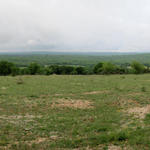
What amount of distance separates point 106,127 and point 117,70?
57975mm

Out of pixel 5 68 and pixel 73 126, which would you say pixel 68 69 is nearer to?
pixel 5 68

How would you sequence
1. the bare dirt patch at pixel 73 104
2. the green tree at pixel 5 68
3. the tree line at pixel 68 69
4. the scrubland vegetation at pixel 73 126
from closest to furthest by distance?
1. the scrubland vegetation at pixel 73 126
2. the bare dirt patch at pixel 73 104
3. the green tree at pixel 5 68
4. the tree line at pixel 68 69

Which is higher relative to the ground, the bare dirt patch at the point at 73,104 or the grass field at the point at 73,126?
the grass field at the point at 73,126

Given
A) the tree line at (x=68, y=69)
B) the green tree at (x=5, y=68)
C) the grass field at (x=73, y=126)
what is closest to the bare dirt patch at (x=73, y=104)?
the grass field at (x=73, y=126)

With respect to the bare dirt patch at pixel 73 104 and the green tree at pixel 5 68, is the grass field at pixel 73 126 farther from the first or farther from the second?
the green tree at pixel 5 68

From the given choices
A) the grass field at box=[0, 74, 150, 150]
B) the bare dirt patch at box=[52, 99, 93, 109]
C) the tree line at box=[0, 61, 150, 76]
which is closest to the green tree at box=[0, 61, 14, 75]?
the tree line at box=[0, 61, 150, 76]

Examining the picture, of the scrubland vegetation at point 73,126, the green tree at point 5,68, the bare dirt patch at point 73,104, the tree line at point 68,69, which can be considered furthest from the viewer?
the tree line at point 68,69

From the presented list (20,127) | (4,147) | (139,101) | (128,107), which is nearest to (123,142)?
(4,147)

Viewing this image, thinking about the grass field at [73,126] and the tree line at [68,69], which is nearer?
the grass field at [73,126]

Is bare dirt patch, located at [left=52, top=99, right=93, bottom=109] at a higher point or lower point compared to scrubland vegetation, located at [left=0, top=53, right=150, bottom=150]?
lower

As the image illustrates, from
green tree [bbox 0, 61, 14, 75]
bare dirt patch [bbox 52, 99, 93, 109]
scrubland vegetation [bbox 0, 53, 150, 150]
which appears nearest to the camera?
scrubland vegetation [bbox 0, 53, 150, 150]

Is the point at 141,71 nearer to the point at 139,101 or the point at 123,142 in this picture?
the point at 139,101

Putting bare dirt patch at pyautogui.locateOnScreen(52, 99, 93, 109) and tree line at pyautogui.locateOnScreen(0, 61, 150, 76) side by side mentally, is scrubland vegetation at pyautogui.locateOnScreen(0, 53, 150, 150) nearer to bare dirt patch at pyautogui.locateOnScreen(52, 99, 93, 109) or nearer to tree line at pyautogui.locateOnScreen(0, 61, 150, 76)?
bare dirt patch at pyautogui.locateOnScreen(52, 99, 93, 109)

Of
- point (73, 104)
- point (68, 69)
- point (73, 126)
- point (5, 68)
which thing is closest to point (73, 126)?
point (73, 126)
